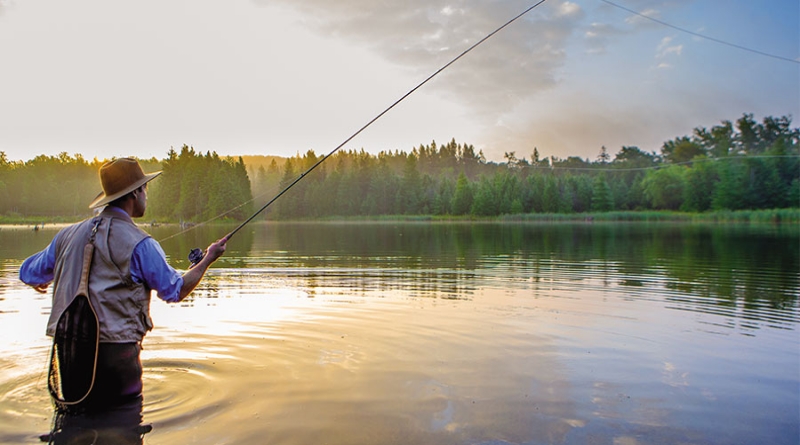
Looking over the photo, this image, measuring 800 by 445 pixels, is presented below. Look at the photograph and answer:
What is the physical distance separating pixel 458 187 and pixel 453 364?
429 ft

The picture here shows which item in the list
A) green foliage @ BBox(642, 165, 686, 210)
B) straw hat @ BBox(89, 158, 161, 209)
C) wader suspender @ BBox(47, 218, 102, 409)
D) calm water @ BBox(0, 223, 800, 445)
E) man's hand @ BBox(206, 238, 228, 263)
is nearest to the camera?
wader suspender @ BBox(47, 218, 102, 409)

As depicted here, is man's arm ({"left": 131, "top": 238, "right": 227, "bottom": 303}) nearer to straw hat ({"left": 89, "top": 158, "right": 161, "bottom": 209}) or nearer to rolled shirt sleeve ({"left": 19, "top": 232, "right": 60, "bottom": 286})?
straw hat ({"left": 89, "top": 158, "right": 161, "bottom": 209})

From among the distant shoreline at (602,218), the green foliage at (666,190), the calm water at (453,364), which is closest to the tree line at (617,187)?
the green foliage at (666,190)

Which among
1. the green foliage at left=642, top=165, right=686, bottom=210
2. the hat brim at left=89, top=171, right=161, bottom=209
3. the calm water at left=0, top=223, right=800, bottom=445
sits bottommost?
the calm water at left=0, top=223, right=800, bottom=445

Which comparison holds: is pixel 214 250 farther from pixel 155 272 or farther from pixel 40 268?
pixel 40 268

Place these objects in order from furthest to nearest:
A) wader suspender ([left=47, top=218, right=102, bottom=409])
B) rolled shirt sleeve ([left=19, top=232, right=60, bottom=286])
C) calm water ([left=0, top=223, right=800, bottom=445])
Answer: calm water ([left=0, top=223, right=800, bottom=445]) → rolled shirt sleeve ([left=19, top=232, right=60, bottom=286]) → wader suspender ([left=47, top=218, right=102, bottom=409])

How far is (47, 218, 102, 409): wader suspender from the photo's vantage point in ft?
14.1

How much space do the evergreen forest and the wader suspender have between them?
9852 centimetres

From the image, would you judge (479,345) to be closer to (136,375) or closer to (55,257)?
(136,375)

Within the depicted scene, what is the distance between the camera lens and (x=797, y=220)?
74.8 metres

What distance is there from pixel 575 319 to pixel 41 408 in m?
8.56

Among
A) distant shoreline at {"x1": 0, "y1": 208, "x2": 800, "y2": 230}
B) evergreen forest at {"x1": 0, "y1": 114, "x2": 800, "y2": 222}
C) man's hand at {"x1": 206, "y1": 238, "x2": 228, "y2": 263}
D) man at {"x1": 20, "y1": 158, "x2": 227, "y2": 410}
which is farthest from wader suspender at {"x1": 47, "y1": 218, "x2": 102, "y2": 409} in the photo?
evergreen forest at {"x1": 0, "y1": 114, "x2": 800, "y2": 222}

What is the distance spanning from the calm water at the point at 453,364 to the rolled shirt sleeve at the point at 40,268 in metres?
1.36

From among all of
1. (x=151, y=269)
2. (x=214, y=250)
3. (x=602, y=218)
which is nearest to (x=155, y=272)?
(x=151, y=269)
